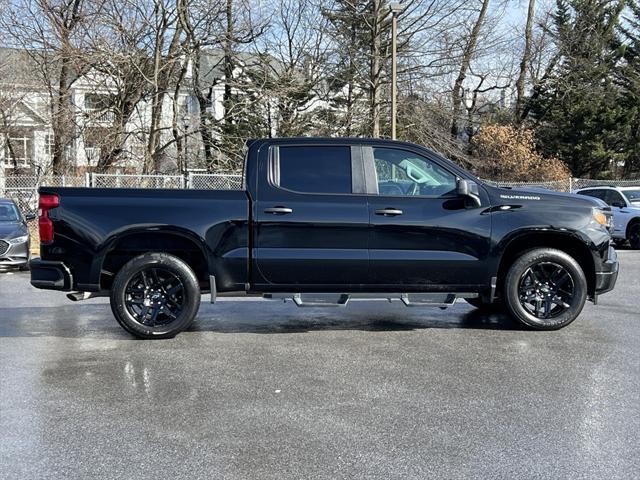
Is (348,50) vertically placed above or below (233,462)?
above

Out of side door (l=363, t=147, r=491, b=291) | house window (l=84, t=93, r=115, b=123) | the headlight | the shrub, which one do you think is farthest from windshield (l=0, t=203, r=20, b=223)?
the shrub

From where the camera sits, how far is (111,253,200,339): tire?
6.50 meters

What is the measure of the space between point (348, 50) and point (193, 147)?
7.97 metres

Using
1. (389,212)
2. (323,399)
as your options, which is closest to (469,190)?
(389,212)

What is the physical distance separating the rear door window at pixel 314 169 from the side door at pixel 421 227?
25 cm

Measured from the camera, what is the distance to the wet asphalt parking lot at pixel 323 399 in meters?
3.72

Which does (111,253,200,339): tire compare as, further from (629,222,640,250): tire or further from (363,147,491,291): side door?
(629,222,640,250): tire

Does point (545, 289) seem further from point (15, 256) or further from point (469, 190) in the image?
point (15, 256)

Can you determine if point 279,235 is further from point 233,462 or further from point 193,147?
point 193,147

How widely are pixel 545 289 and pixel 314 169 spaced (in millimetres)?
2751

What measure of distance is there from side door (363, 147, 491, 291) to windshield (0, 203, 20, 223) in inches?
377

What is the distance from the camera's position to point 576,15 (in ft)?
A: 128

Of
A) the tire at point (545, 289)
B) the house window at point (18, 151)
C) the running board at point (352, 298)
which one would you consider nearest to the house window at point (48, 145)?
the house window at point (18, 151)

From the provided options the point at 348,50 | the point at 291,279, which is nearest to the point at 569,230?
the point at 291,279
